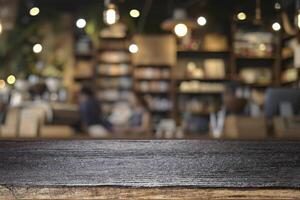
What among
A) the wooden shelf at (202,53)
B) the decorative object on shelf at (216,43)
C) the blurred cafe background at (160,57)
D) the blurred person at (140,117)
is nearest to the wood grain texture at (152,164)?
the blurred person at (140,117)

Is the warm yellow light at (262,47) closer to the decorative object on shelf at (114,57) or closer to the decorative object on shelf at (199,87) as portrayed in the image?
the decorative object on shelf at (199,87)

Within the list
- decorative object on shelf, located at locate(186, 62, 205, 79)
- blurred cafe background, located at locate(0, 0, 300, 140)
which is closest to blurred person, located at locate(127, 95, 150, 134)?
blurred cafe background, located at locate(0, 0, 300, 140)

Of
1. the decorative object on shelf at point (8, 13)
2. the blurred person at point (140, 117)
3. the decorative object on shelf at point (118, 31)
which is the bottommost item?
the blurred person at point (140, 117)

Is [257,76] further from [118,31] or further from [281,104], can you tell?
[281,104]

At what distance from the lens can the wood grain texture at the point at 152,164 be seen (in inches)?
43.8

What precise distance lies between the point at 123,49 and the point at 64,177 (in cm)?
938

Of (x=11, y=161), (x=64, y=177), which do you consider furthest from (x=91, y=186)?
(x=11, y=161)

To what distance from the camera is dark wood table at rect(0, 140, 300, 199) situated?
1107 millimetres

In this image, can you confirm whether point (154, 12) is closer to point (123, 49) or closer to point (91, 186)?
point (123, 49)

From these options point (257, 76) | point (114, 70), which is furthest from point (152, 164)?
point (114, 70)

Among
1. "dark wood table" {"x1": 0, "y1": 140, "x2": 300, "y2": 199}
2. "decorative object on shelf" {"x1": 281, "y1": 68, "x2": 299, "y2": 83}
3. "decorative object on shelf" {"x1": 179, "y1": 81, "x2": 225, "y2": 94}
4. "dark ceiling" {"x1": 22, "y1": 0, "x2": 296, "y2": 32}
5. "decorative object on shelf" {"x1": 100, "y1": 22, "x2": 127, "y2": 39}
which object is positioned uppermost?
"dark ceiling" {"x1": 22, "y1": 0, "x2": 296, "y2": 32}

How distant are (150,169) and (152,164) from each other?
0.01m

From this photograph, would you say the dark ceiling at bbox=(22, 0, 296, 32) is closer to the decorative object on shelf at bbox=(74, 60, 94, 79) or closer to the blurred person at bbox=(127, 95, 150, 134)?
the decorative object on shelf at bbox=(74, 60, 94, 79)

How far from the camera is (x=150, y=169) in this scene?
1.12 meters
